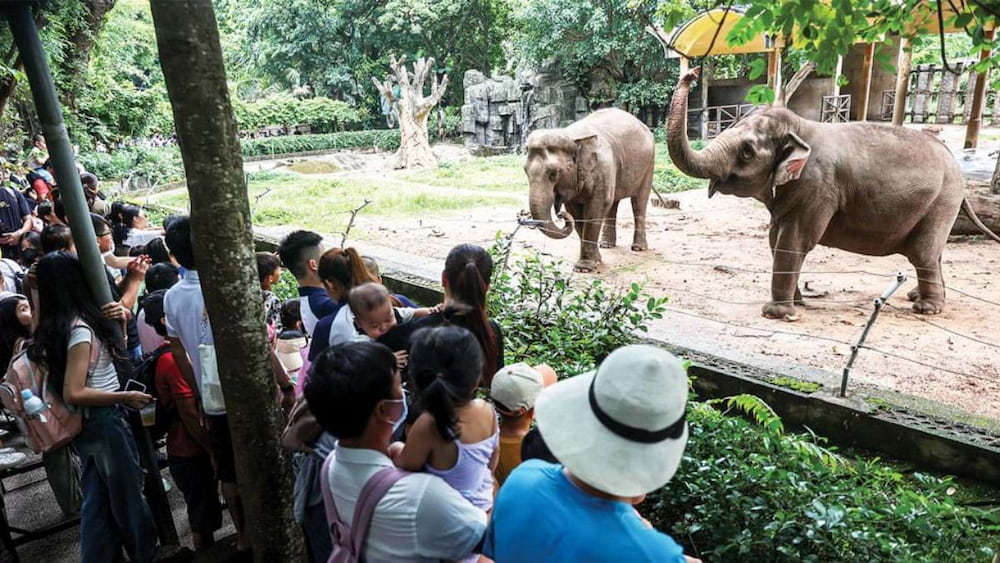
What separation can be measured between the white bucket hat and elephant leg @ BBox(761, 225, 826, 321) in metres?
5.56

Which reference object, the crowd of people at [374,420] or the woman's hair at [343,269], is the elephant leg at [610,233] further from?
the woman's hair at [343,269]

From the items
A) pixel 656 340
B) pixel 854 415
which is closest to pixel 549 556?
pixel 854 415

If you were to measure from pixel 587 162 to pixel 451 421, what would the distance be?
7.16 meters

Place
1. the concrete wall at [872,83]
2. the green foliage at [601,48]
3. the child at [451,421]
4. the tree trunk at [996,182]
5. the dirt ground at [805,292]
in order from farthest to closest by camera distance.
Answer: the green foliage at [601,48] < the concrete wall at [872,83] < the tree trunk at [996,182] < the dirt ground at [805,292] < the child at [451,421]

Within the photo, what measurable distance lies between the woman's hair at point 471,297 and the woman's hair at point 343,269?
1.64 feet

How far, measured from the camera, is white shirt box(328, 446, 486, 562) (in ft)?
5.44

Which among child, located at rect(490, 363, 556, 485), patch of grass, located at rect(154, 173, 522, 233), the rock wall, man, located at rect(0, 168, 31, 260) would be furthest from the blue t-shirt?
the rock wall

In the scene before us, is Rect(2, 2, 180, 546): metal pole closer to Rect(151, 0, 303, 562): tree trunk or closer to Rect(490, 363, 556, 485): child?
Rect(151, 0, 303, 562): tree trunk

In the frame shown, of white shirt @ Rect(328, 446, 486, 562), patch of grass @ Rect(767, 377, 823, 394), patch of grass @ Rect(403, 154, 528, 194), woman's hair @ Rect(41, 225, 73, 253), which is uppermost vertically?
woman's hair @ Rect(41, 225, 73, 253)

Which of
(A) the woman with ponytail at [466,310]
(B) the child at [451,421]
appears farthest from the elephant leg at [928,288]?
(B) the child at [451,421]

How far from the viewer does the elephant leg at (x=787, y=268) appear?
6422 millimetres

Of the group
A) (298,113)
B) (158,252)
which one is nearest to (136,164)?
(298,113)

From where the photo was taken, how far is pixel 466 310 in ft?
9.03

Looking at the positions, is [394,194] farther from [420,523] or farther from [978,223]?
[420,523]
